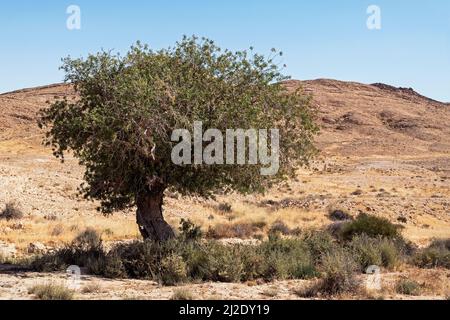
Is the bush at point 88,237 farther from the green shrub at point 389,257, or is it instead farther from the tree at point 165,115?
the green shrub at point 389,257

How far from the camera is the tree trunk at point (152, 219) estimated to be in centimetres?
1611

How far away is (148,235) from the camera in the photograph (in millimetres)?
16156

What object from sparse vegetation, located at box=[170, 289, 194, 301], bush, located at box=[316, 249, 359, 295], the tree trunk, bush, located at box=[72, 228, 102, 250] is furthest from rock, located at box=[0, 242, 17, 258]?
bush, located at box=[316, 249, 359, 295]

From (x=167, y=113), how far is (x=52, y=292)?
5.00 metres

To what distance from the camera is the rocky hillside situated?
91.3m

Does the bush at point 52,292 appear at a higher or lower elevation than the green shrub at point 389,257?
higher

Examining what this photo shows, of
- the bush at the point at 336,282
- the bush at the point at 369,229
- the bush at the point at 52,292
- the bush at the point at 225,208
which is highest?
the bush at the point at 52,292

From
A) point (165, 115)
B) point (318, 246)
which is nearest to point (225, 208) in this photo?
point (318, 246)

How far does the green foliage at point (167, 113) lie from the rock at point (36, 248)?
413cm

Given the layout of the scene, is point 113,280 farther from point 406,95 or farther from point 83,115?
point 406,95

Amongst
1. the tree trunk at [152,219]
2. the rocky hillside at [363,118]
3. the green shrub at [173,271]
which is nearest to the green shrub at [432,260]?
the tree trunk at [152,219]

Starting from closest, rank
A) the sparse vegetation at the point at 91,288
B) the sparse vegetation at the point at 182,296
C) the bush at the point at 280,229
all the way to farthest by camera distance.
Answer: the sparse vegetation at the point at 182,296 → the sparse vegetation at the point at 91,288 → the bush at the point at 280,229
